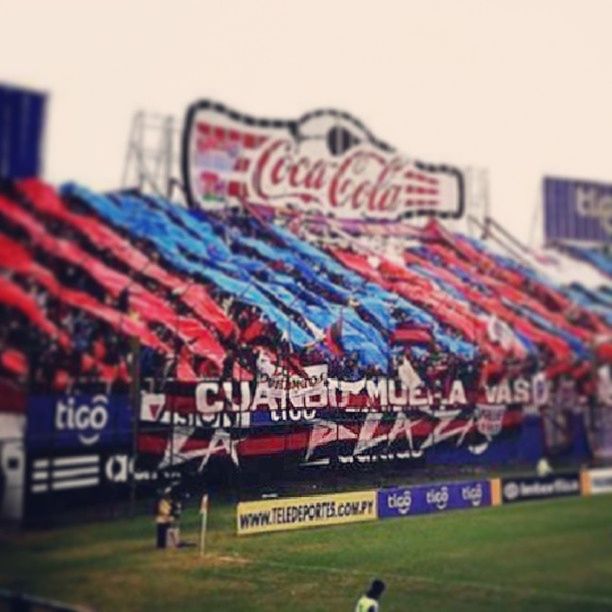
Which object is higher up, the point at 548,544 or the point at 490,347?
the point at 490,347

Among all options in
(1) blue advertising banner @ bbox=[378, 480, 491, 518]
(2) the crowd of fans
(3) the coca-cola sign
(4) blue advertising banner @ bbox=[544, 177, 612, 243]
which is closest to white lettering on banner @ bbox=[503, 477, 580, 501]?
(1) blue advertising banner @ bbox=[378, 480, 491, 518]

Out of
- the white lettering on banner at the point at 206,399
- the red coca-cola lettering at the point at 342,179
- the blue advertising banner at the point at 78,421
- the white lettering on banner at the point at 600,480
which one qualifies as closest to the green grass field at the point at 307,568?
the blue advertising banner at the point at 78,421

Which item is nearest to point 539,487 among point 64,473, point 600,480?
point 600,480

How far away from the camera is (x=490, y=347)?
33.0 ft

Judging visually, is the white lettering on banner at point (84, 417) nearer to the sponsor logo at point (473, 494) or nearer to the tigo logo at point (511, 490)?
the sponsor logo at point (473, 494)

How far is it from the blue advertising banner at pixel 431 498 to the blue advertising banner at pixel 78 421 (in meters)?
2.04

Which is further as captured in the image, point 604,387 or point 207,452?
point 604,387

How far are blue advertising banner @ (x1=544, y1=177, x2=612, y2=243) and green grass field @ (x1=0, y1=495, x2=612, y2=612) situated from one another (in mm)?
8247

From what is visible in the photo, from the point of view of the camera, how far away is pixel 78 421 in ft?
21.3

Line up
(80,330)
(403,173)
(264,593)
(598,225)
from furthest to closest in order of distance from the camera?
(598,225) < (403,173) < (264,593) < (80,330)

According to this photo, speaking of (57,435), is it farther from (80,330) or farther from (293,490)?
(293,490)

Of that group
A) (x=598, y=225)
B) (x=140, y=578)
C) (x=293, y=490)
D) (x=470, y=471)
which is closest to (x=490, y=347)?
(x=470, y=471)

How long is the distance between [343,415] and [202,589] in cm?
158

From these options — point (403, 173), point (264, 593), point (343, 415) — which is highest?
point (403, 173)
